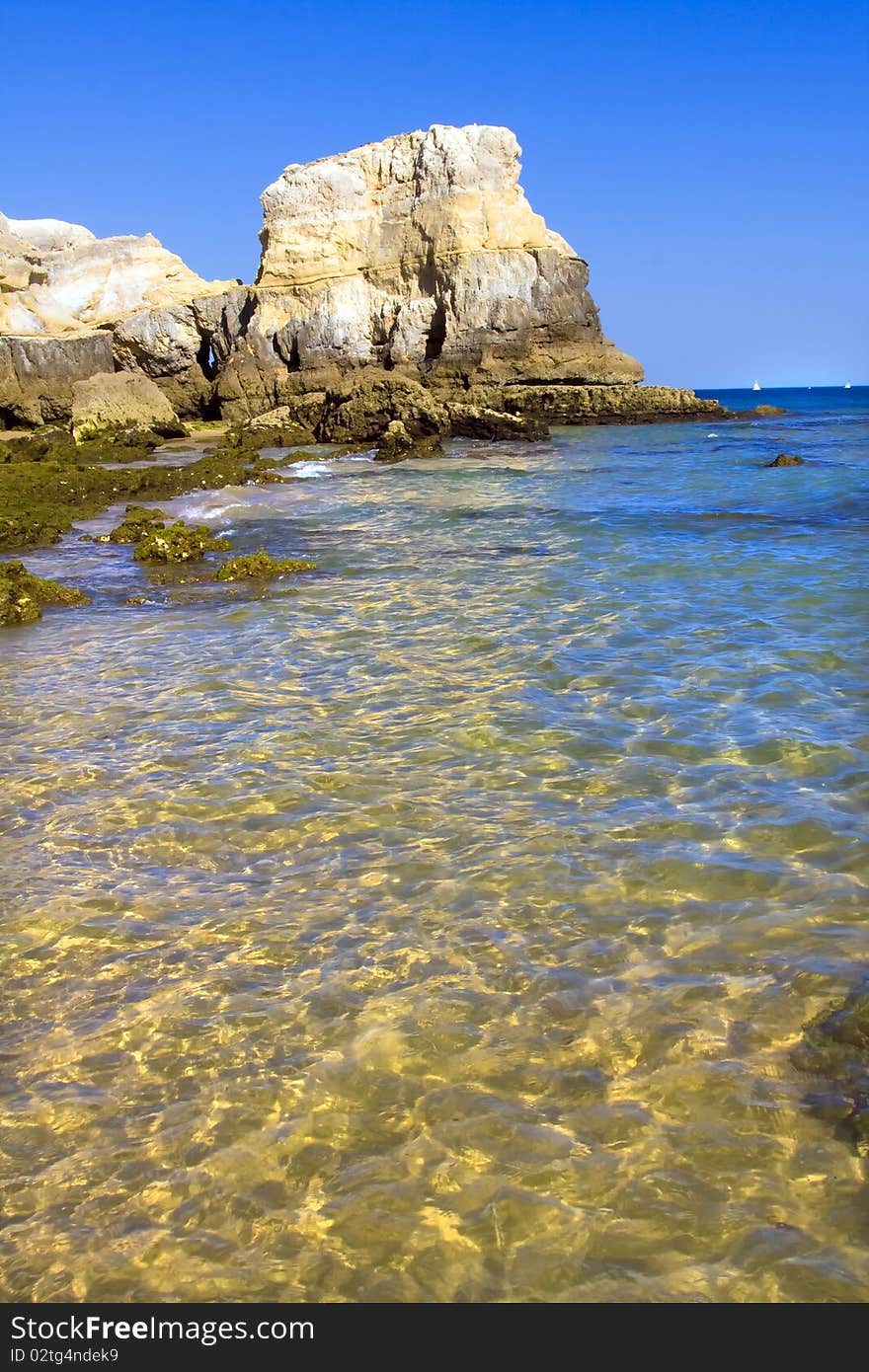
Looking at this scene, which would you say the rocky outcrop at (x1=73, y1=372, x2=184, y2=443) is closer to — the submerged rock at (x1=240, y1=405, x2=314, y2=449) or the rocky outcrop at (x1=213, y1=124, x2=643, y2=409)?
the submerged rock at (x1=240, y1=405, x2=314, y2=449)

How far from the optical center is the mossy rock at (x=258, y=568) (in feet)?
39.0

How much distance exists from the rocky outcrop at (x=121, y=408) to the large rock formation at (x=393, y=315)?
368 inches

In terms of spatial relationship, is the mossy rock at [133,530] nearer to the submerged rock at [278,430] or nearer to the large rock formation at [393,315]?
the submerged rock at [278,430]

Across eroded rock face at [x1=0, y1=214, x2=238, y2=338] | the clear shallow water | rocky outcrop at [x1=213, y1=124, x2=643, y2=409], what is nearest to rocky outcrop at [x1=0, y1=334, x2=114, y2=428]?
rocky outcrop at [x1=213, y1=124, x2=643, y2=409]

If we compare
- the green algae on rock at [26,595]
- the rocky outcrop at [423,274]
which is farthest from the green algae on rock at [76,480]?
the rocky outcrop at [423,274]

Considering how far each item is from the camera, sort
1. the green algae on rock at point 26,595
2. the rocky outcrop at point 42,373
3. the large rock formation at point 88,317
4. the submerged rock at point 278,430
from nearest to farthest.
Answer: the green algae on rock at point 26,595 → the submerged rock at point 278,430 → the rocky outcrop at point 42,373 → the large rock formation at point 88,317

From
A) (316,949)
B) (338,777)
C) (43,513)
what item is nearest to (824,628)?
(338,777)

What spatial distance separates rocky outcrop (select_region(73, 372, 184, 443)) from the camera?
115ft

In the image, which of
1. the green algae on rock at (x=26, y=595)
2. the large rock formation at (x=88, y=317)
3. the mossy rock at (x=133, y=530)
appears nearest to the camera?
the green algae on rock at (x=26, y=595)

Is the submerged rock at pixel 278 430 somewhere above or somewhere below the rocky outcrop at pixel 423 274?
below

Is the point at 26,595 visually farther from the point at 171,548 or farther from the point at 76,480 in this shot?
the point at 76,480

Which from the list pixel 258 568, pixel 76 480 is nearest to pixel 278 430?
pixel 76 480

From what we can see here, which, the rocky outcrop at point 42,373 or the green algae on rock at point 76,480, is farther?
the rocky outcrop at point 42,373

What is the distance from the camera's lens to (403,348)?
50.8 m
